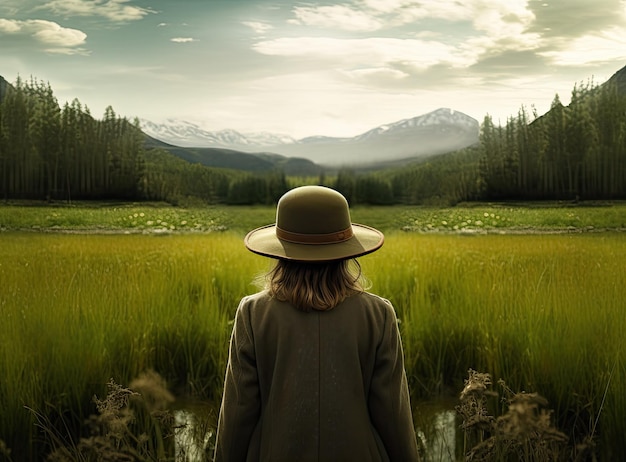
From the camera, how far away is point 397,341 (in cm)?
155

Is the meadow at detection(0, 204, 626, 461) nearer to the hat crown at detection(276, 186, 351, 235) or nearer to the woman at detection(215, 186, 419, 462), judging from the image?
the woman at detection(215, 186, 419, 462)

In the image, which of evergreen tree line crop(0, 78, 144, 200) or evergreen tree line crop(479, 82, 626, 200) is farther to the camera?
evergreen tree line crop(0, 78, 144, 200)

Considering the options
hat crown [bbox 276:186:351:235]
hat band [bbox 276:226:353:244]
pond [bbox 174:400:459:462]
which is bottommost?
pond [bbox 174:400:459:462]

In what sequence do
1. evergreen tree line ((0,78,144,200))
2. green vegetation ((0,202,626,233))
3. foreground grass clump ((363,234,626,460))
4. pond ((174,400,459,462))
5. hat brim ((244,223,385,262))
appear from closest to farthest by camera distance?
hat brim ((244,223,385,262)), pond ((174,400,459,462)), foreground grass clump ((363,234,626,460)), green vegetation ((0,202,626,233)), evergreen tree line ((0,78,144,200))

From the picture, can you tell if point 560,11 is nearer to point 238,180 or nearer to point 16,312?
point 238,180

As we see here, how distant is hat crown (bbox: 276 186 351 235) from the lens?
1.51m

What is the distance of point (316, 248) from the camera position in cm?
150

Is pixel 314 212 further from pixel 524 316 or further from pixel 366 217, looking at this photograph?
pixel 366 217

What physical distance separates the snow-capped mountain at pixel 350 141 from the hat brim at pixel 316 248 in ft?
9.60

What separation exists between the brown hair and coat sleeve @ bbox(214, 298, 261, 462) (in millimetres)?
95

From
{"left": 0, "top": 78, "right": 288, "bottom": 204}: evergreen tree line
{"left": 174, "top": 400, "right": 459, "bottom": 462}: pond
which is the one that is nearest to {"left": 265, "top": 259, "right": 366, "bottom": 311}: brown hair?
{"left": 174, "top": 400, "right": 459, "bottom": 462}: pond

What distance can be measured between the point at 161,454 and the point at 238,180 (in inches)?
107

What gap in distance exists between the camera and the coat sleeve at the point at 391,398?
60.1 inches

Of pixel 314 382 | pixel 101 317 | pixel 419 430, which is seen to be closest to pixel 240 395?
pixel 314 382
